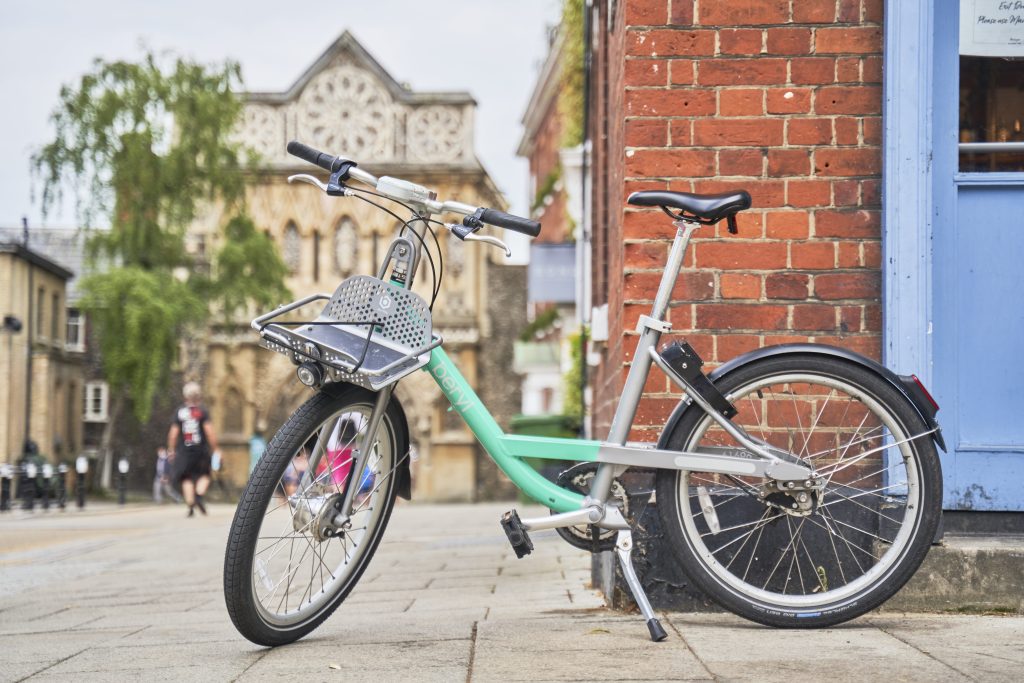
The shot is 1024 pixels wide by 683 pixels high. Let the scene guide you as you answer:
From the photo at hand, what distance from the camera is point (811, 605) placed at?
367 centimetres

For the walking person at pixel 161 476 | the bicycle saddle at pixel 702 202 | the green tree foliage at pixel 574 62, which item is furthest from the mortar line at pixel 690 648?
the walking person at pixel 161 476

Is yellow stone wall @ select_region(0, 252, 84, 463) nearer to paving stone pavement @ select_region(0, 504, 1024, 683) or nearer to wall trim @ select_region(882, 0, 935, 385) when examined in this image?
paving stone pavement @ select_region(0, 504, 1024, 683)

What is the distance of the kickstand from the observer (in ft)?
11.5

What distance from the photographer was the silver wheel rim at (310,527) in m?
3.59

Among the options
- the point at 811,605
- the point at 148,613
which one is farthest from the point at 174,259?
the point at 811,605

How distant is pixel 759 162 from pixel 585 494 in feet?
4.66

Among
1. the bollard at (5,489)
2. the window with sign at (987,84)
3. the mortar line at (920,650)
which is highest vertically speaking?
the window with sign at (987,84)

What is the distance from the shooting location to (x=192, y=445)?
1672cm

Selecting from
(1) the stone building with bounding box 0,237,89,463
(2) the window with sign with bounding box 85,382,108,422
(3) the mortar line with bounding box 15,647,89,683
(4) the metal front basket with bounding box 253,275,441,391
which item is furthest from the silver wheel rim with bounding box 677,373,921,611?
(2) the window with sign with bounding box 85,382,108,422

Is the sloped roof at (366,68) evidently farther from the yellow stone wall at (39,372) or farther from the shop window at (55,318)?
the shop window at (55,318)

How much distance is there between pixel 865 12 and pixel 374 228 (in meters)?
33.8

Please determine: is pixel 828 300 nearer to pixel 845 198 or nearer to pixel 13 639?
pixel 845 198

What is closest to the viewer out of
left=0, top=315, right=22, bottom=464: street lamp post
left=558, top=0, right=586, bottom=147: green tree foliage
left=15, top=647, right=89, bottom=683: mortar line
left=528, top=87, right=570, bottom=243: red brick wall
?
left=15, top=647, right=89, bottom=683: mortar line

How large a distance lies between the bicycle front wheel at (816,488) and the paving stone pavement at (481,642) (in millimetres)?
114
